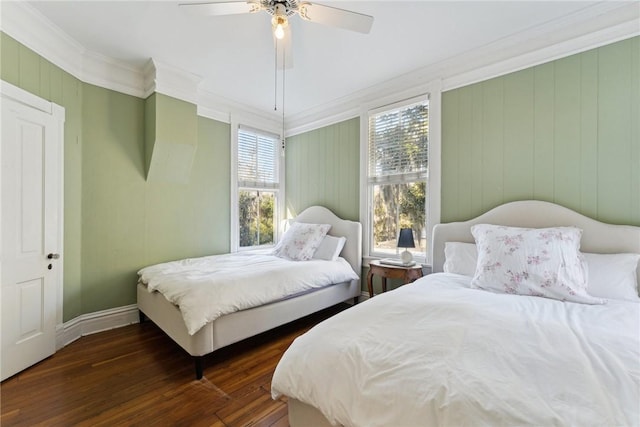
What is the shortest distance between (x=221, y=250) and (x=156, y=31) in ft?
8.44

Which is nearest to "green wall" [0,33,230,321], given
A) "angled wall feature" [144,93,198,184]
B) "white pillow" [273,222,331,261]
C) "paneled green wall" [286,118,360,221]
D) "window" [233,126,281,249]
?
"angled wall feature" [144,93,198,184]

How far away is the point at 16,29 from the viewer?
84.4 inches

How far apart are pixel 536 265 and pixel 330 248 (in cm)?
210

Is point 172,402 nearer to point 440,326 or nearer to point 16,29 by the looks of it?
point 440,326

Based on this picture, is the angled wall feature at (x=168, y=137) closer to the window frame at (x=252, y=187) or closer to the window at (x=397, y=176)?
the window frame at (x=252, y=187)

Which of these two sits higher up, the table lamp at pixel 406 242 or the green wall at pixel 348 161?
the green wall at pixel 348 161

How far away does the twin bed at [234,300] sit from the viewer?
6.91 feet

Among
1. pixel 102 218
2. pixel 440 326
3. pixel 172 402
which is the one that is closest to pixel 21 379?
pixel 172 402

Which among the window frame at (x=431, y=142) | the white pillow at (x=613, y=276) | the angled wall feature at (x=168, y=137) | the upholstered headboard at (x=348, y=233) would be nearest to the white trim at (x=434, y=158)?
the window frame at (x=431, y=142)

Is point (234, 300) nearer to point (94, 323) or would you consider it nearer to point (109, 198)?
point (94, 323)

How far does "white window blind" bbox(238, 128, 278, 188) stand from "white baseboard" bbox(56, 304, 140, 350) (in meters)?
2.09

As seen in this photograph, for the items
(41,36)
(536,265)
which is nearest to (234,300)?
(536,265)

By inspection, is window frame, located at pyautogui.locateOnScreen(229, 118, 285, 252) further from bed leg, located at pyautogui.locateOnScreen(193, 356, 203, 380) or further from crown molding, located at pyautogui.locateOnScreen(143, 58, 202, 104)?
bed leg, located at pyautogui.locateOnScreen(193, 356, 203, 380)

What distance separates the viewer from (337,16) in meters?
1.80
